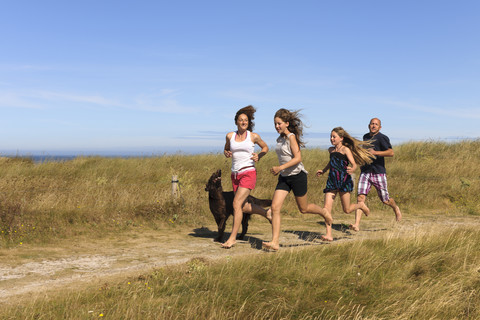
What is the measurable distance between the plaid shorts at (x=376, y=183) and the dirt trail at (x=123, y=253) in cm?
81

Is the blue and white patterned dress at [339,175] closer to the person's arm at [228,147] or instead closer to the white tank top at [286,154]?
the white tank top at [286,154]

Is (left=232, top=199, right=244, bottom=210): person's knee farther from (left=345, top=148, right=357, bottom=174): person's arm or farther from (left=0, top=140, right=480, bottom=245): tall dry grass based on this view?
(left=0, top=140, right=480, bottom=245): tall dry grass

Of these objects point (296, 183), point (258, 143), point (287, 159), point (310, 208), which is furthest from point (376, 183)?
point (258, 143)

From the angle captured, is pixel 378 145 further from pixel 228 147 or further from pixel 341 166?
pixel 228 147

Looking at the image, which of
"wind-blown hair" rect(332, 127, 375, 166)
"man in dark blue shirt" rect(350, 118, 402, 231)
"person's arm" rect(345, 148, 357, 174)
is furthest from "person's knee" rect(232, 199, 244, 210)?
"man in dark blue shirt" rect(350, 118, 402, 231)

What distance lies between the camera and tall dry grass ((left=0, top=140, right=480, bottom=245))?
833 cm

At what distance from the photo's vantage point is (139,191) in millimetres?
10648

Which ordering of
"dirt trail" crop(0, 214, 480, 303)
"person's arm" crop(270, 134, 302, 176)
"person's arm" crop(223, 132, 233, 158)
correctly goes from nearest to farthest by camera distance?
"dirt trail" crop(0, 214, 480, 303) < "person's arm" crop(270, 134, 302, 176) < "person's arm" crop(223, 132, 233, 158)

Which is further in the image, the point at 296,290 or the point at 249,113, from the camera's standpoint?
the point at 249,113

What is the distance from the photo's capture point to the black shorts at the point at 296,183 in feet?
20.9

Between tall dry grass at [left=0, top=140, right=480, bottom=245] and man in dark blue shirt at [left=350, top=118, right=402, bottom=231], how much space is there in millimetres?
2752

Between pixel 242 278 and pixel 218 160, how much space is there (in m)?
13.0

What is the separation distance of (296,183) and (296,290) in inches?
77.7

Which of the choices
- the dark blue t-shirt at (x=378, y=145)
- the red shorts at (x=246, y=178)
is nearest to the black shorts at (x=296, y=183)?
the red shorts at (x=246, y=178)
